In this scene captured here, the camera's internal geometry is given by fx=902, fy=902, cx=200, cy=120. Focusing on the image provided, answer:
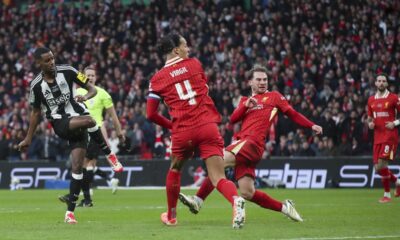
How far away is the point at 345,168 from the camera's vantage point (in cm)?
2752

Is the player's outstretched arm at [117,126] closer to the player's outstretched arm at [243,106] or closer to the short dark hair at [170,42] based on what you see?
the player's outstretched arm at [243,106]

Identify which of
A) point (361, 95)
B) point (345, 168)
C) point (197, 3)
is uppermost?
point (197, 3)

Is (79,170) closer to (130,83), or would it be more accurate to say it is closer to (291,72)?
(291,72)

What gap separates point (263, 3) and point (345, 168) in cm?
1254

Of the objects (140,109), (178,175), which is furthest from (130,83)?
(178,175)

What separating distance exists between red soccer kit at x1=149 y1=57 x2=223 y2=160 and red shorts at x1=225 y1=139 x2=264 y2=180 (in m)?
1.45

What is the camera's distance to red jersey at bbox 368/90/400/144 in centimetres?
1983

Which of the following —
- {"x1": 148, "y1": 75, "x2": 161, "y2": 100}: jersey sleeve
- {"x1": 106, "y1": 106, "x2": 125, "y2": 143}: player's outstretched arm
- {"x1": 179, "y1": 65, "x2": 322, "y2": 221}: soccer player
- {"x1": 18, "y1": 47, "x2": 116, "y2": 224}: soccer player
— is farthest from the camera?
{"x1": 106, "y1": 106, "x2": 125, "y2": 143}: player's outstretched arm

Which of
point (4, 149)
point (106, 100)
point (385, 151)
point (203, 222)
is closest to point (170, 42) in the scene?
point (203, 222)

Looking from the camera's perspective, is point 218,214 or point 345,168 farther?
point 345,168

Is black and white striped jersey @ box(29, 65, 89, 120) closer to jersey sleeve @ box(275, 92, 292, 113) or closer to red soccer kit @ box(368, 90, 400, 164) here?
jersey sleeve @ box(275, 92, 292, 113)

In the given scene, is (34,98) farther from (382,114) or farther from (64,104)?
(382,114)

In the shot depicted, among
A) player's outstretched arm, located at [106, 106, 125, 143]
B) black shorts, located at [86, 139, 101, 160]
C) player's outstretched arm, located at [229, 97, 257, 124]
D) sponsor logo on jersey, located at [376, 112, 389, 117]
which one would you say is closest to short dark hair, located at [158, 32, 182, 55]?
player's outstretched arm, located at [229, 97, 257, 124]

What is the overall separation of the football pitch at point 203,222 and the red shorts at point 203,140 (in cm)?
101
